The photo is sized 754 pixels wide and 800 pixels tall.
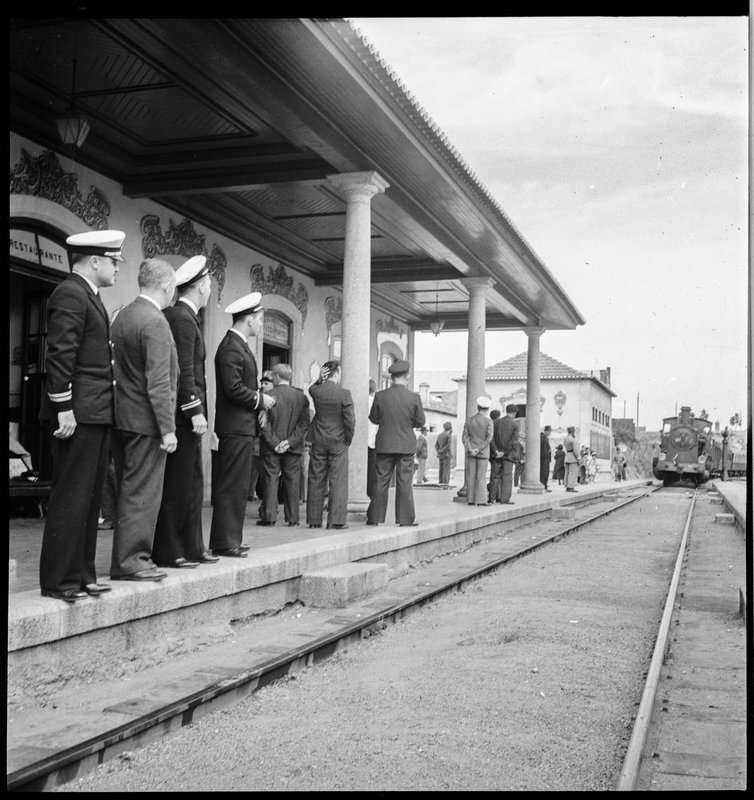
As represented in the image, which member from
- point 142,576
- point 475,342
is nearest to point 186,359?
point 142,576

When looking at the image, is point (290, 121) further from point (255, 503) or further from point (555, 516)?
point (555, 516)

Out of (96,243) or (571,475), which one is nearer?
(96,243)

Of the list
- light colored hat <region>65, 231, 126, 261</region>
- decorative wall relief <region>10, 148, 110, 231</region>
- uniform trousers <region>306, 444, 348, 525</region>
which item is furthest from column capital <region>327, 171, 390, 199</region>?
light colored hat <region>65, 231, 126, 261</region>

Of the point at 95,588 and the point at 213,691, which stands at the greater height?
the point at 95,588

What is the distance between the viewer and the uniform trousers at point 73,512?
459cm

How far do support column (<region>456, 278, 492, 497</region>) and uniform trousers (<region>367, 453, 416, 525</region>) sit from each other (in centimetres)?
590

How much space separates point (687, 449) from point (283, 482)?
32064 millimetres

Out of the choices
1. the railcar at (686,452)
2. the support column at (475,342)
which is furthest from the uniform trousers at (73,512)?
the railcar at (686,452)

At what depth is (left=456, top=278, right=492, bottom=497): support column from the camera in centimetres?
1619

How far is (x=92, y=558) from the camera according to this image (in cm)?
482

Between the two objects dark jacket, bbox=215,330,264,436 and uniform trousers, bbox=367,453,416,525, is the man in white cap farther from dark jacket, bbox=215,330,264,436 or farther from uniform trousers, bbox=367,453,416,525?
dark jacket, bbox=215,330,264,436

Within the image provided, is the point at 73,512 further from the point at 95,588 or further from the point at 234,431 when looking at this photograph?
the point at 234,431

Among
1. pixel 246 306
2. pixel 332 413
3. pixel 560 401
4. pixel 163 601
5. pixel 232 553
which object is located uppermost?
pixel 560 401

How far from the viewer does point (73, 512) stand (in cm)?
468
